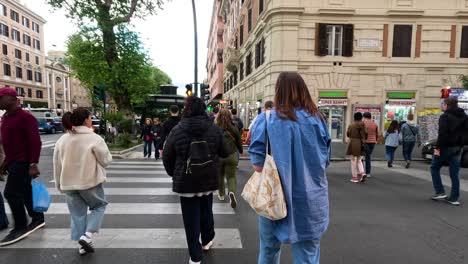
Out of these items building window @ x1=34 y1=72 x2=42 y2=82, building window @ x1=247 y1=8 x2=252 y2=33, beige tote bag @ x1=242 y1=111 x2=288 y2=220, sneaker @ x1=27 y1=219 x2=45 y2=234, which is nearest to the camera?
beige tote bag @ x1=242 y1=111 x2=288 y2=220

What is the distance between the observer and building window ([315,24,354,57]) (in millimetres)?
16625

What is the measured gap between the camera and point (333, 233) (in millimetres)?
4246

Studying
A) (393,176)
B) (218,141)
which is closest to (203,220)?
(218,141)

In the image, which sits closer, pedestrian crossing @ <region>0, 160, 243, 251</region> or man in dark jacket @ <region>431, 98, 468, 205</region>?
pedestrian crossing @ <region>0, 160, 243, 251</region>

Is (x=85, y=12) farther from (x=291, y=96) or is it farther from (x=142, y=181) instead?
(x=291, y=96)

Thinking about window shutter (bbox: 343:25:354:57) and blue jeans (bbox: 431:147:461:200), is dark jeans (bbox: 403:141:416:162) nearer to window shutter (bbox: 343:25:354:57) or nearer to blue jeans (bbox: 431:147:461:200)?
blue jeans (bbox: 431:147:461:200)

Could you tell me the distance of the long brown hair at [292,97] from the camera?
2.14 m

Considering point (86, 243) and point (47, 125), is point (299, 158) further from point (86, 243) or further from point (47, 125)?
point (47, 125)

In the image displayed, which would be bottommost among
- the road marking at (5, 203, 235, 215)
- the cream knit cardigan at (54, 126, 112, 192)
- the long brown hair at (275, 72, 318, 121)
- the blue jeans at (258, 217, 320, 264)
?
the road marking at (5, 203, 235, 215)

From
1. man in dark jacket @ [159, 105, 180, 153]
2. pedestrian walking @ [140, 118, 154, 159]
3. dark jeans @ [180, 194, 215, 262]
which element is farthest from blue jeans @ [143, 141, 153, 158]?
dark jeans @ [180, 194, 215, 262]

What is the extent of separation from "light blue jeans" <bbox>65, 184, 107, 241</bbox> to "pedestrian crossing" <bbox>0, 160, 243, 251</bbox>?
33cm

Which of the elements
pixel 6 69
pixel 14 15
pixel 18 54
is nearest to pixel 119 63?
pixel 6 69

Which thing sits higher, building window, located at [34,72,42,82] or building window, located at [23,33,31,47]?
building window, located at [23,33,31,47]

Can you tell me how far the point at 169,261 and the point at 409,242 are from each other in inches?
122
